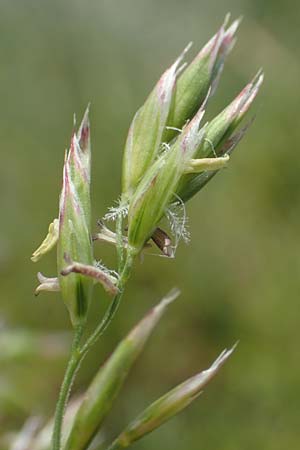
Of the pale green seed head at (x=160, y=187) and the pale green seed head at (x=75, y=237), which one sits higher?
the pale green seed head at (x=160, y=187)

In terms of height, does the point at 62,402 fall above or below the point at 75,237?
below

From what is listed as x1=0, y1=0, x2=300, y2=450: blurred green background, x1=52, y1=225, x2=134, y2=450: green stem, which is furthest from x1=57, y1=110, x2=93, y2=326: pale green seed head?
x1=0, y1=0, x2=300, y2=450: blurred green background

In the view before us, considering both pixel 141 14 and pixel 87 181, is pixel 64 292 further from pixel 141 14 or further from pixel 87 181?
pixel 141 14

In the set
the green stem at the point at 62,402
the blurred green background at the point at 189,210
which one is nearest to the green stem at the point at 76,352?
the green stem at the point at 62,402

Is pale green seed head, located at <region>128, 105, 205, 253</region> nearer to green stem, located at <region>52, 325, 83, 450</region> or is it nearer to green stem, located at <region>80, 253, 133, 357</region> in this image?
green stem, located at <region>80, 253, 133, 357</region>

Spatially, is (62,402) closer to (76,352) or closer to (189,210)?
(76,352)

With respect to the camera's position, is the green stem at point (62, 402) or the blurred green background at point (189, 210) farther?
the blurred green background at point (189, 210)

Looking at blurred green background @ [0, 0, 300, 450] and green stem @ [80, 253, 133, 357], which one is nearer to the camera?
green stem @ [80, 253, 133, 357]

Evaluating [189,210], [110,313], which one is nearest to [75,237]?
[110,313]

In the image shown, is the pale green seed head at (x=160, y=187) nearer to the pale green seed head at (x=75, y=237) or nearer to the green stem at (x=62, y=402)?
the pale green seed head at (x=75, y=237)
